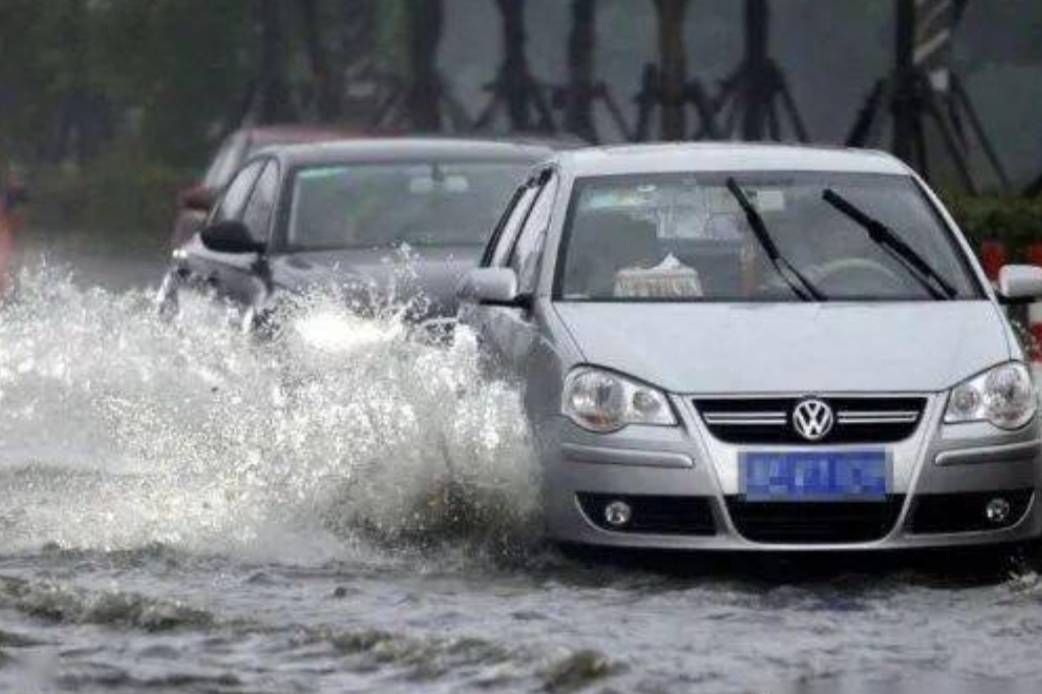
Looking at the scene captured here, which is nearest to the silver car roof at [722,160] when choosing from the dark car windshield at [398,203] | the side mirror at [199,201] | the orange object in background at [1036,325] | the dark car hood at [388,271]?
the dark car hood at [388,271]

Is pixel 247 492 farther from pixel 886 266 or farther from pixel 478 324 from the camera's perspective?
pixel 886 266

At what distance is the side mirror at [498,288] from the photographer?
492 inches

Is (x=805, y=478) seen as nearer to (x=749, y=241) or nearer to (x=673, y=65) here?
(x=749, y=241)

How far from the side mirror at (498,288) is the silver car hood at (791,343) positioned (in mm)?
238

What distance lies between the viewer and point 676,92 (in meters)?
28.2

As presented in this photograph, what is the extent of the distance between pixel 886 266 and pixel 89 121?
27773 mm

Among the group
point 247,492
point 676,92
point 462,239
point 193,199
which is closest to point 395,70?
point 676,92

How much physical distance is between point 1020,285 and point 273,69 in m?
22.1

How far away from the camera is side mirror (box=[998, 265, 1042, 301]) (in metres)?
12.6

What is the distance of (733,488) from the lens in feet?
37.2

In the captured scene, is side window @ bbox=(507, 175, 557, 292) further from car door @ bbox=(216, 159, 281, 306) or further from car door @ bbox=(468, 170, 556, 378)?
car door @ bbox=(216, 159, 281, 306)

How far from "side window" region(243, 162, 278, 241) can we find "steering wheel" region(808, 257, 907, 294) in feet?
19.1

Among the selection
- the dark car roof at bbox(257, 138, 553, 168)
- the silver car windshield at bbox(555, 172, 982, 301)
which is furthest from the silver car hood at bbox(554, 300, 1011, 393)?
the dark car roof at bbox(257, 138, 553, 168)

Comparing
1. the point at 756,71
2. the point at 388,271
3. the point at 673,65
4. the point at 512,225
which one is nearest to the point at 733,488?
the point at 512,225
